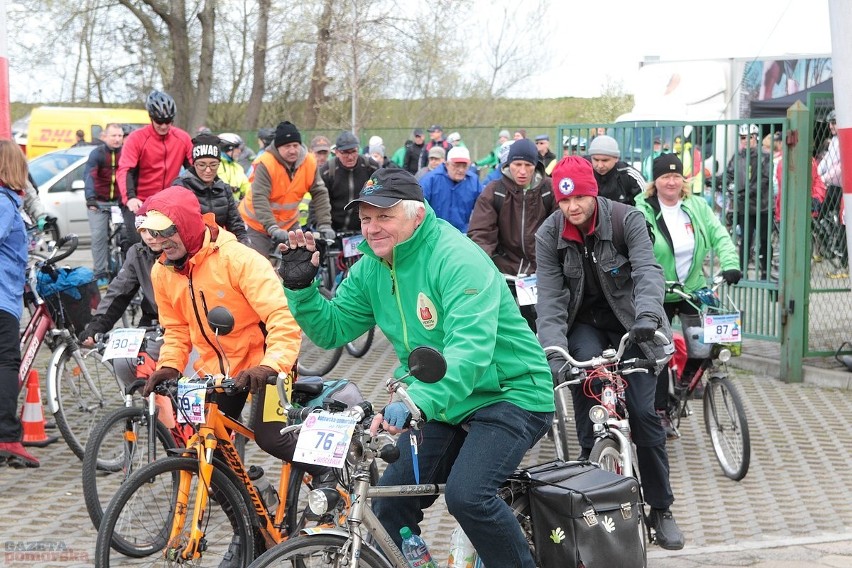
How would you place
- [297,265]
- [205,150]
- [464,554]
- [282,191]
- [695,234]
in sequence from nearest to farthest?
1. [297,265]
2. [464,554]
3. [695,234]
4. [205,150]
5. [282,191]

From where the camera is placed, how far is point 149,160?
33.7 ft

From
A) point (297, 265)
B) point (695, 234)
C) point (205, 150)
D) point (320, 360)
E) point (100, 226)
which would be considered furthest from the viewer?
point (100, 226)

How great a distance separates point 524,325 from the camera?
169 inches

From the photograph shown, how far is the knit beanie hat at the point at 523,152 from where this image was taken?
9.07m

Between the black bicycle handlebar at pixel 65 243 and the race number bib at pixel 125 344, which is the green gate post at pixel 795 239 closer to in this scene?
the black bicycle handlebar at pixel 65 243

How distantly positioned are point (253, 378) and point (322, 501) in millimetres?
1140

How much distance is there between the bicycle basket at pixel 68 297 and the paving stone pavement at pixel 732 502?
0.88 metres

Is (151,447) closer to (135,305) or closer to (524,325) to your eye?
(524,325)

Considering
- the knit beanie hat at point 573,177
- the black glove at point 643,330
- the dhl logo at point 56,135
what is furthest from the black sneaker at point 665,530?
the dhl logo at point 56,135

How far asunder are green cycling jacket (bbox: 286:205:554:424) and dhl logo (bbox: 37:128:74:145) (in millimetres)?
24078

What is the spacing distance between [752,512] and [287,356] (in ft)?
10.7

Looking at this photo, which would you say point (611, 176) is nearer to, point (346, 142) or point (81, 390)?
point (346, 142)

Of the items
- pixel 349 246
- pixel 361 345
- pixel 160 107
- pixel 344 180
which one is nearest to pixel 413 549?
pixel 160 107

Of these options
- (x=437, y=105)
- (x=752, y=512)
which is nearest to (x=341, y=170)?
(x=752, y=512)
